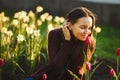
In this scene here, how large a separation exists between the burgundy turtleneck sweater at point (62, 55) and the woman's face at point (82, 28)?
9 centimetres

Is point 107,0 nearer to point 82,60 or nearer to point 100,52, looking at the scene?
point 100,52

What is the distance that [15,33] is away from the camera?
553 centimetres

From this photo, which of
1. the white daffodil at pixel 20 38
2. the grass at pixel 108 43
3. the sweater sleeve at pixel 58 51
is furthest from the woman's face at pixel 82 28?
the grass at pixel 108 43

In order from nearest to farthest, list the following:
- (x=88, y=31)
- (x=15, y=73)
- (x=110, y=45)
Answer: (x=88, y=31), (x=15, y=73), (x=110, y=45)

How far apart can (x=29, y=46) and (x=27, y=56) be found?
0.11m

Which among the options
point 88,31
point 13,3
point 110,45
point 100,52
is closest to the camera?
point 88,31

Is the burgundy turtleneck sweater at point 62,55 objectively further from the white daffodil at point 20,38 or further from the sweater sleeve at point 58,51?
the white daffodil at point 20,38

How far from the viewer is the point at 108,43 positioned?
720 centimetres

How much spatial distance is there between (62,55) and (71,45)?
0.11m

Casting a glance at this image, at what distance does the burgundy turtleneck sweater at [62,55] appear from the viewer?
13.6 ft

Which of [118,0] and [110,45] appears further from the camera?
[118,0]

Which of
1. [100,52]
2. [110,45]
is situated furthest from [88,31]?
[110,45]

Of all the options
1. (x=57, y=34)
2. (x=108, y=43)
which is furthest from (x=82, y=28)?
(x=108, y=43)

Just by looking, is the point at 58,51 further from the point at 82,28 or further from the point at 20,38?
the point at 20,38
